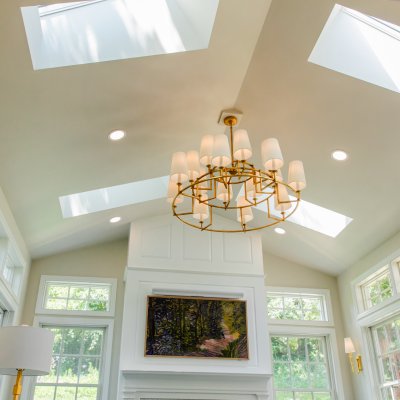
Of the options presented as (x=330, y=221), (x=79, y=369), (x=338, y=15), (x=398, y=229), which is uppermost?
(x=338, y=15)

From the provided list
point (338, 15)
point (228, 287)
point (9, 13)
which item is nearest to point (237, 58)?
point (338, 15)

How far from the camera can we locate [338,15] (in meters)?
3.78

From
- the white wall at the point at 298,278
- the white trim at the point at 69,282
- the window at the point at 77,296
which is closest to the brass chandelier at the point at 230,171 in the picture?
the white trim at the point at 69,282

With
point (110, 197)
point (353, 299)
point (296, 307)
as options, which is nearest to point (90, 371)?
point (110, 197)

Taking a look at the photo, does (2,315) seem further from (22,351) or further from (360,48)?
(360,48)

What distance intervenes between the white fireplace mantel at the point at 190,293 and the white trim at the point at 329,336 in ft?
2.32

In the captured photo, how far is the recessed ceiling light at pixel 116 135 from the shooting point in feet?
13.5

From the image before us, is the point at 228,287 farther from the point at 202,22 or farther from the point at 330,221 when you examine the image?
the point at 202,22

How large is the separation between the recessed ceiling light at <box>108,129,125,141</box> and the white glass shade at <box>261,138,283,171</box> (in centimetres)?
142

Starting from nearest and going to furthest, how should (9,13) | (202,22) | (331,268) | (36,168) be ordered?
1. (9,13)
2. (202,22)
3. (36,168)
4. (331,268)

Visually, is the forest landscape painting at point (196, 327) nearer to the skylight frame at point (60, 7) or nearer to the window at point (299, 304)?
the window at point (299, 304)

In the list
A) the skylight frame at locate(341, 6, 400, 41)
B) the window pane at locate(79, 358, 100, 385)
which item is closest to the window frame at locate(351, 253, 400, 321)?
the skylight frame at locate(341, 6, 400, 41)

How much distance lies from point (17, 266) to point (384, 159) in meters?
4.43

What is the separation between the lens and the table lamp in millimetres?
3002
